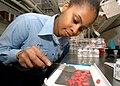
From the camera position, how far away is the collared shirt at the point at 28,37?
1.06 m

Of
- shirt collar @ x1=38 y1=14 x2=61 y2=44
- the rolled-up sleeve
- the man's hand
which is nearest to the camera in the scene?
the man's hand

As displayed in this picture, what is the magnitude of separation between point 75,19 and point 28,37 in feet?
1.22

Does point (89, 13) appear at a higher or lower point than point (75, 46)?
higher

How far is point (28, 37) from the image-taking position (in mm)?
1151

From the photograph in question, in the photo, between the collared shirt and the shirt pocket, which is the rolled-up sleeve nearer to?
the collared shirt

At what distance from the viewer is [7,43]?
1.07 m

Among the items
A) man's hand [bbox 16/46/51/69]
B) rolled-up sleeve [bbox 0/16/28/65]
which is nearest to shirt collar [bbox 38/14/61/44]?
rolled-up sleeve [bbox 0/16/28/65]

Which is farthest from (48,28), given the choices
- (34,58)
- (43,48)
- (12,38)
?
(34,58)

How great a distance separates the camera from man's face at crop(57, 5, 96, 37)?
3.65ft

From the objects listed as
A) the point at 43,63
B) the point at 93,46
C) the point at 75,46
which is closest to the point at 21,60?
the point at 43,63

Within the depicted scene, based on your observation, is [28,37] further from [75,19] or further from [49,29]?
[75,19]

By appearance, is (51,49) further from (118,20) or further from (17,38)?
(118,20)

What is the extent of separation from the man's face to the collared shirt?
11cm

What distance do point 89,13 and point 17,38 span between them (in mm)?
552
